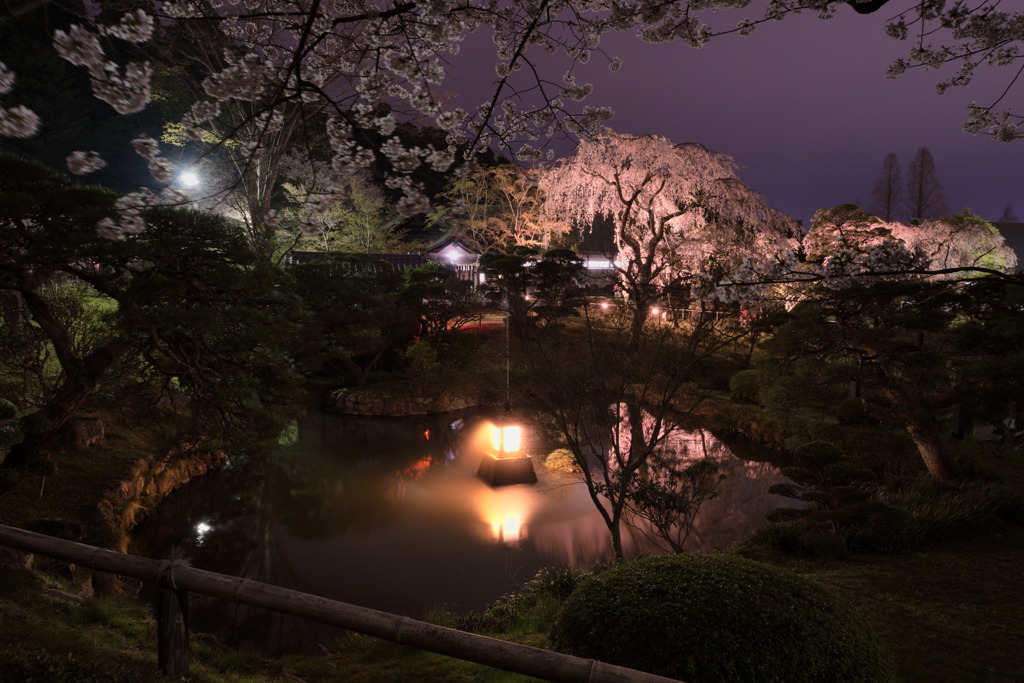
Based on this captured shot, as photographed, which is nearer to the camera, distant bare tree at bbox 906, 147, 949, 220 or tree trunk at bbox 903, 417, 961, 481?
tree trunk at bbox 903, 417, 961, 481

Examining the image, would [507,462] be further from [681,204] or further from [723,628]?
[681,204]

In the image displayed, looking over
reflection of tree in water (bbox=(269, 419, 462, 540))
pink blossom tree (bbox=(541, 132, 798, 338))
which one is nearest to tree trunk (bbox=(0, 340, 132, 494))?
reflection of tree in water (bbox=(269, 419, 462, 540))

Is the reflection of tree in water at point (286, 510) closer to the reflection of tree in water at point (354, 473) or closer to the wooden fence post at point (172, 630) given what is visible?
the reflection of tree in water at point (354, 473)

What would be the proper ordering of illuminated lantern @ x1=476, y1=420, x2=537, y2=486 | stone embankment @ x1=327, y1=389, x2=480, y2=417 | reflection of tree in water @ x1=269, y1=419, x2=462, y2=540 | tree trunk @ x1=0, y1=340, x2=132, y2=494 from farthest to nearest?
1. stone embankment @ x1=327, y1=389, x2=480, y2=417
2. illuminated lantern @ x1=476, y1=420, x2=537, y2=486
3. reflection of tree in water @ x1=269, y1=419, x2=462, y2=540
4. tree trunk @ x1=0, y1=340, x2=132, y2=494

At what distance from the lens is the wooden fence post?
94.9 inches

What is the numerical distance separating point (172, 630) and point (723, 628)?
2.48 m

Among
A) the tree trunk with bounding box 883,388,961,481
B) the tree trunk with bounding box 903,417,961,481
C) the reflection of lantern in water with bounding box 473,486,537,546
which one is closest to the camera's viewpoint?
the tree trunk with bounding box 883,388,961,481

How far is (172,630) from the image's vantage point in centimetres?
245

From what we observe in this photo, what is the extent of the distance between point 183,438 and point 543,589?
4777 millimetres

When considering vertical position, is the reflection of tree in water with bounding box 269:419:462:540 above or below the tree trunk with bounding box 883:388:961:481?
below

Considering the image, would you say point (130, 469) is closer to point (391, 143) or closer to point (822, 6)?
point (391, 143)

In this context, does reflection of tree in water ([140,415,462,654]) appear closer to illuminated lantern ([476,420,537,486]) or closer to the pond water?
the pond water

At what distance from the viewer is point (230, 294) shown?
5.76 metres

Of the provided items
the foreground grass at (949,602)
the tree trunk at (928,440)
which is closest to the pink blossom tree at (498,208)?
the tree trunk at (928,440)
